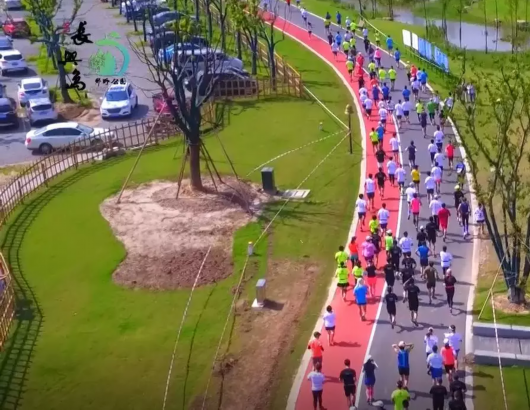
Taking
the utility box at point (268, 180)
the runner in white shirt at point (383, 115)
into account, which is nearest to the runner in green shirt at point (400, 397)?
the utility box at point (268, 180)

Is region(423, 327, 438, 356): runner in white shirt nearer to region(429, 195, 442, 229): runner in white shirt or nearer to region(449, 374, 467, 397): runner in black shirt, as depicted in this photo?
region(449, 374, 467, 397): runner in black shirt

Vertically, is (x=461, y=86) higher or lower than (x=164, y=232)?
higher

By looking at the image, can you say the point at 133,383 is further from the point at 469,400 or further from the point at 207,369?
the point at 469,400

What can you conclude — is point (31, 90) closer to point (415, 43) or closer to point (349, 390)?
point (415, 43)

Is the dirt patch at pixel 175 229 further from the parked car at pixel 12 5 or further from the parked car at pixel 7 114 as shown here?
the parked car at pixel 12 5

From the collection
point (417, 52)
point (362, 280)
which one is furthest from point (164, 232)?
point (417, 52)

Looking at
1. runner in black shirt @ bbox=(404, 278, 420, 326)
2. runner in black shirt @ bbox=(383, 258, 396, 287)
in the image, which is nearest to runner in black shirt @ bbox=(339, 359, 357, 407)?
runner in black shirt @ bbox=(404, 278, 420, 326)
